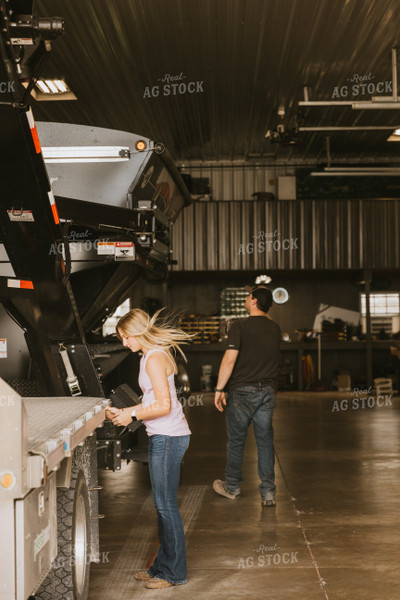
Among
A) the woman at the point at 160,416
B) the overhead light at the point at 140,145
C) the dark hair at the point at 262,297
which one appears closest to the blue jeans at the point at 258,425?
the dark hair at the point at 262,297

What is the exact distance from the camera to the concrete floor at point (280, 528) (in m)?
4.55

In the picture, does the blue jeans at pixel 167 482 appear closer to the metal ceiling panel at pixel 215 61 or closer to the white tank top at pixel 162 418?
the white tank top at pixel 162 418

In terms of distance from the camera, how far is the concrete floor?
4555mm

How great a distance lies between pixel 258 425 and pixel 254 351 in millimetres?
703

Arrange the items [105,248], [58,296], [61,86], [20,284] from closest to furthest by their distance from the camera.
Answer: [20,284] → [58,296] → [105,248] → [61,86]

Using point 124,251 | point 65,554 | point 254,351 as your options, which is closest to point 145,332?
point 65,554

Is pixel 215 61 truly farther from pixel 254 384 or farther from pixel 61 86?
pixel 254 384

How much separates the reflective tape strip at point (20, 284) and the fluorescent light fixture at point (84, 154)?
2.34 m

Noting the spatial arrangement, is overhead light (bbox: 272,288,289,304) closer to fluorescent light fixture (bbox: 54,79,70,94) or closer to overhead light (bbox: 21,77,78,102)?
overhead light (bbox: 21,77,78,102)

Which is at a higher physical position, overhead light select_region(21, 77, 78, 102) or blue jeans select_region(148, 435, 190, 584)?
overhead light select_region(21, 77, 78, 102)

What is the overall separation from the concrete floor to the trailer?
65 cm

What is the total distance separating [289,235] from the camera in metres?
18.1

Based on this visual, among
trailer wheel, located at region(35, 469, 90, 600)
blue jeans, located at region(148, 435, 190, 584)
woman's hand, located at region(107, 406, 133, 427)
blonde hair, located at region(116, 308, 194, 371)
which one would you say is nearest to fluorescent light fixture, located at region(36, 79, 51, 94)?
blonde hair, located at region(116, 308, 194, 371)

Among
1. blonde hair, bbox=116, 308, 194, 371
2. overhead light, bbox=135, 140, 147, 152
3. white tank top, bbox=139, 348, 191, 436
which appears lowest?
white tank top, bbox=139, 348, 191, 436
